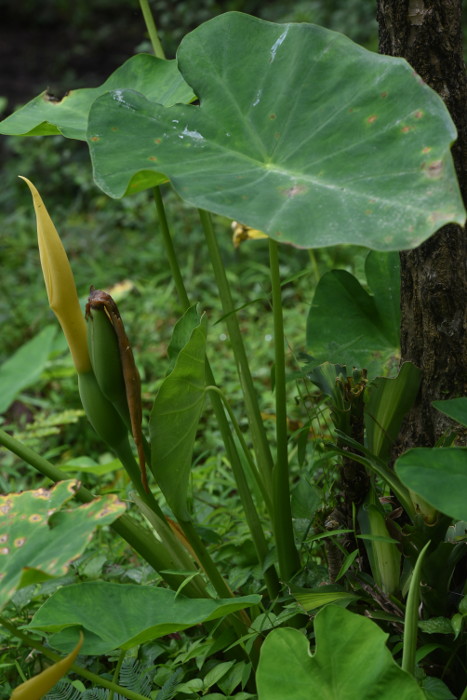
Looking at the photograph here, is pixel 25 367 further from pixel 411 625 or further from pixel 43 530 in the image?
pixel 411 625

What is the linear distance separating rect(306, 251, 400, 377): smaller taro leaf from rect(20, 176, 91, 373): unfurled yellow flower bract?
0.37 metres

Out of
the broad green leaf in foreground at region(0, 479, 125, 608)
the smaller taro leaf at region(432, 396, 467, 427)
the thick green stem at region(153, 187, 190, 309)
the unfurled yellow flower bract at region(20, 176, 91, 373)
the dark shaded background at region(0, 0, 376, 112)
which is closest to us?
the broad green leaf in foreground at region(0, 479, 125, 608)

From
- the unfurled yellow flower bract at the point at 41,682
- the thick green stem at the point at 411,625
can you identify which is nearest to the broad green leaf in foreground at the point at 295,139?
the thick green stem at the point at 411,625

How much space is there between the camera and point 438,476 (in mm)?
801

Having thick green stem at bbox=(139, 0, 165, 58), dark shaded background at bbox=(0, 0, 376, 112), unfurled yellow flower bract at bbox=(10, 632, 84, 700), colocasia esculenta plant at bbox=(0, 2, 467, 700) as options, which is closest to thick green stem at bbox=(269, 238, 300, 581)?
colocasia esculenta plant at bbox=(0, 2, 467, 700)

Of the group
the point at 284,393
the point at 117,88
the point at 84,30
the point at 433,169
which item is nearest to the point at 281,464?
the point at 284,393

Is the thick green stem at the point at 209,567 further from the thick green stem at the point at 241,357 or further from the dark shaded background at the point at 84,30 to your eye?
the dark shaded background at the point at 84,30

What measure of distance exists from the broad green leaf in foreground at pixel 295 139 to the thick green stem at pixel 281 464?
98 millimetres

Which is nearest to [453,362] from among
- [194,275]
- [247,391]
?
[247,391]

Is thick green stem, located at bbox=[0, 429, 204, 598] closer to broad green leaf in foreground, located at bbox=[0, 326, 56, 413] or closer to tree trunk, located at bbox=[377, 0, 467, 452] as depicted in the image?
tree trunk, located at bbox=[377, 0, 467, 452]

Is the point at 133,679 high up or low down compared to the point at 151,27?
down

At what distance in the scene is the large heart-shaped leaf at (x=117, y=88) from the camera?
123 cm

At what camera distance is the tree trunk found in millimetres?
1048

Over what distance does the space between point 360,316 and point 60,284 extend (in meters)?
0.48
